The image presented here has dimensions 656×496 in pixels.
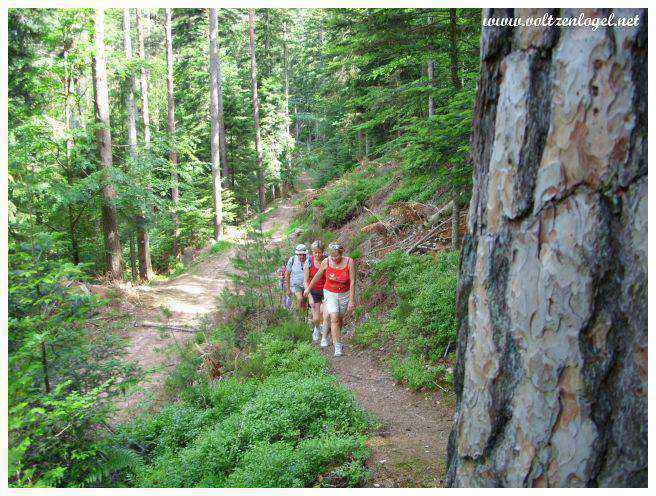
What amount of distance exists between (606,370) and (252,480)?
310 cm

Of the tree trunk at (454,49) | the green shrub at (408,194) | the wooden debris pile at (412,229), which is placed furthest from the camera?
the green shrub at (408,194)

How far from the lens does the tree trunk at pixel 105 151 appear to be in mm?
11648

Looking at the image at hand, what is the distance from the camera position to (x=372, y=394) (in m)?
6.00

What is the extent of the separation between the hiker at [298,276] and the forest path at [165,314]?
1.81 m

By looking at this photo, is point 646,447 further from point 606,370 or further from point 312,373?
point 312,373

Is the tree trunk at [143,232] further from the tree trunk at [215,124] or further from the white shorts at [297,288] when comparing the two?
the white shorts at [297,288]

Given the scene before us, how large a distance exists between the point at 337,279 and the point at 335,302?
0.40 meters

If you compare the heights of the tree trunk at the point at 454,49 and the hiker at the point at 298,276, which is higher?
the tree trunk at the point at 454,49

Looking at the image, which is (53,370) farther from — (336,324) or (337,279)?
(336,324)

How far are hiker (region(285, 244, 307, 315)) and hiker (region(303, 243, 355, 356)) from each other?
0.85 metres

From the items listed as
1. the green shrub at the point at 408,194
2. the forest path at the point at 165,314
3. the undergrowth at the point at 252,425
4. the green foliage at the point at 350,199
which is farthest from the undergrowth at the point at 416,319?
the green foliage at the point at 350,199

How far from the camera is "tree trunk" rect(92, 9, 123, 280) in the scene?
38.2ft

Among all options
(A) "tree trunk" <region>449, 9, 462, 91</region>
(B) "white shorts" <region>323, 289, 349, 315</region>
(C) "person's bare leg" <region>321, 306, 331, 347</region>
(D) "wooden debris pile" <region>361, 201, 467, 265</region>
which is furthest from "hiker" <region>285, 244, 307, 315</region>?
(A) "tree trunk" <region>449, 9, 462, 91</region>

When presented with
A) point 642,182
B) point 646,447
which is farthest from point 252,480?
point 642,182
